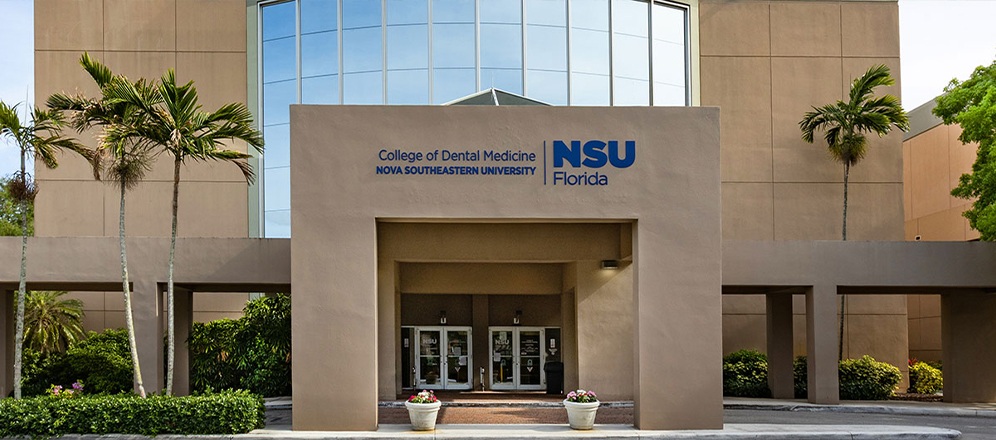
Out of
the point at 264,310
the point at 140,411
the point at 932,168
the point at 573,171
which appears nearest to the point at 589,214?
the point at 573,171

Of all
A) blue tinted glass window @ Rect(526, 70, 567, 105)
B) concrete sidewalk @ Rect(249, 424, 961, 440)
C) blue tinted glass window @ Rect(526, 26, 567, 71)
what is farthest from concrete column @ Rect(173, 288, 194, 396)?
blue tinted glass window @ Rect(526, 26, 567, 71)

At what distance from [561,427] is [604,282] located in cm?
605

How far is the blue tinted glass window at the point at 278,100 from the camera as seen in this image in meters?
31.0

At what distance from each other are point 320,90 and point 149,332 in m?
11.1

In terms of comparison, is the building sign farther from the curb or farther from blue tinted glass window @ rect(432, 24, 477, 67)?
blue tinted glass window @ rect(432, 24, 477, 67)

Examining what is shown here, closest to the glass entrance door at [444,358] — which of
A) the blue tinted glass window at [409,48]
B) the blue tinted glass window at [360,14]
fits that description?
the blue tinted glass window at [409,48]

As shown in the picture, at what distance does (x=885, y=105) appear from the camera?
31.1 metres

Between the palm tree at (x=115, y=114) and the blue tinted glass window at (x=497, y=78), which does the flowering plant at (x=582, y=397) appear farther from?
the blue tinted glass window at (x=497, y=78)

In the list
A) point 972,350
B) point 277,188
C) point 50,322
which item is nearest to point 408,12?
point 277,188

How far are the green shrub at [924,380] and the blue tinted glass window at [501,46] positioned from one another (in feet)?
53.3

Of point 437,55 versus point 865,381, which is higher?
point 437,55

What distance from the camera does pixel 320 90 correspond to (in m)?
30.7

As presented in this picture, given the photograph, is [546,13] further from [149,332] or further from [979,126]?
[149,332]

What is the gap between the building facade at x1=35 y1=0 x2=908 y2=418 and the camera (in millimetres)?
30266
